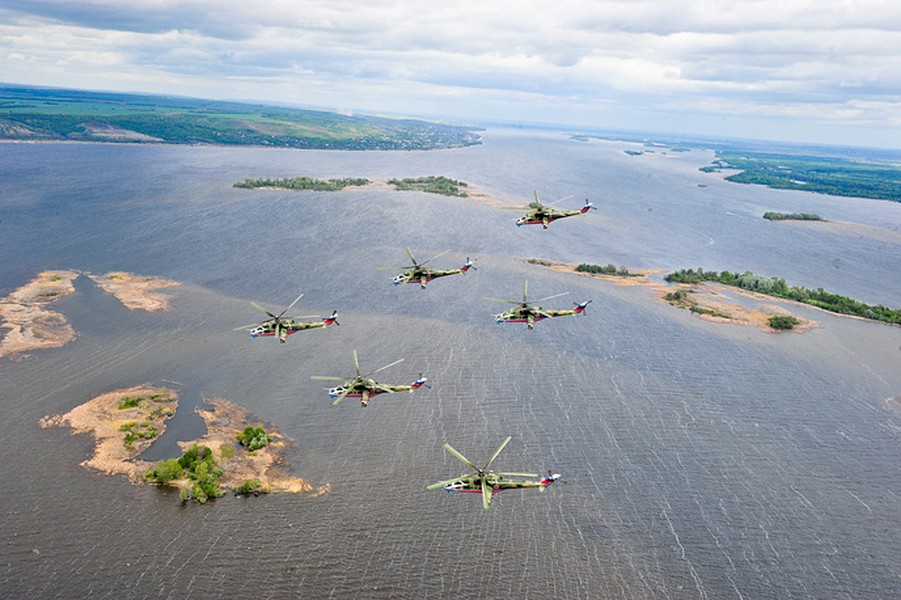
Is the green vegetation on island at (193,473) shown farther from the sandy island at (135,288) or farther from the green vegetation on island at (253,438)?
the sandy island at (135,288)

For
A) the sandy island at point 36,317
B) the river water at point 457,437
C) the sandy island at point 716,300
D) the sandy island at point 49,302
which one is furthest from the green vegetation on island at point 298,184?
the sandy island at point 36,317

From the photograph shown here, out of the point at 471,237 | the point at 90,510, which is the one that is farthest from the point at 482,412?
the point at 471,237

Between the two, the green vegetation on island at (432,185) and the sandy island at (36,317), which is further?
the green vegetation on island at (432,185)

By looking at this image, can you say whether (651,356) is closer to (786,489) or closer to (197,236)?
(786,489)

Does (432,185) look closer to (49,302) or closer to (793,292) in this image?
(793,292)

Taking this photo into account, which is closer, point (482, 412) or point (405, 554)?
point (405, 554)

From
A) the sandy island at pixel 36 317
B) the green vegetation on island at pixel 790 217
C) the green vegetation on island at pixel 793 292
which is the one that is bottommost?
the sandy island at pixel 36 317
